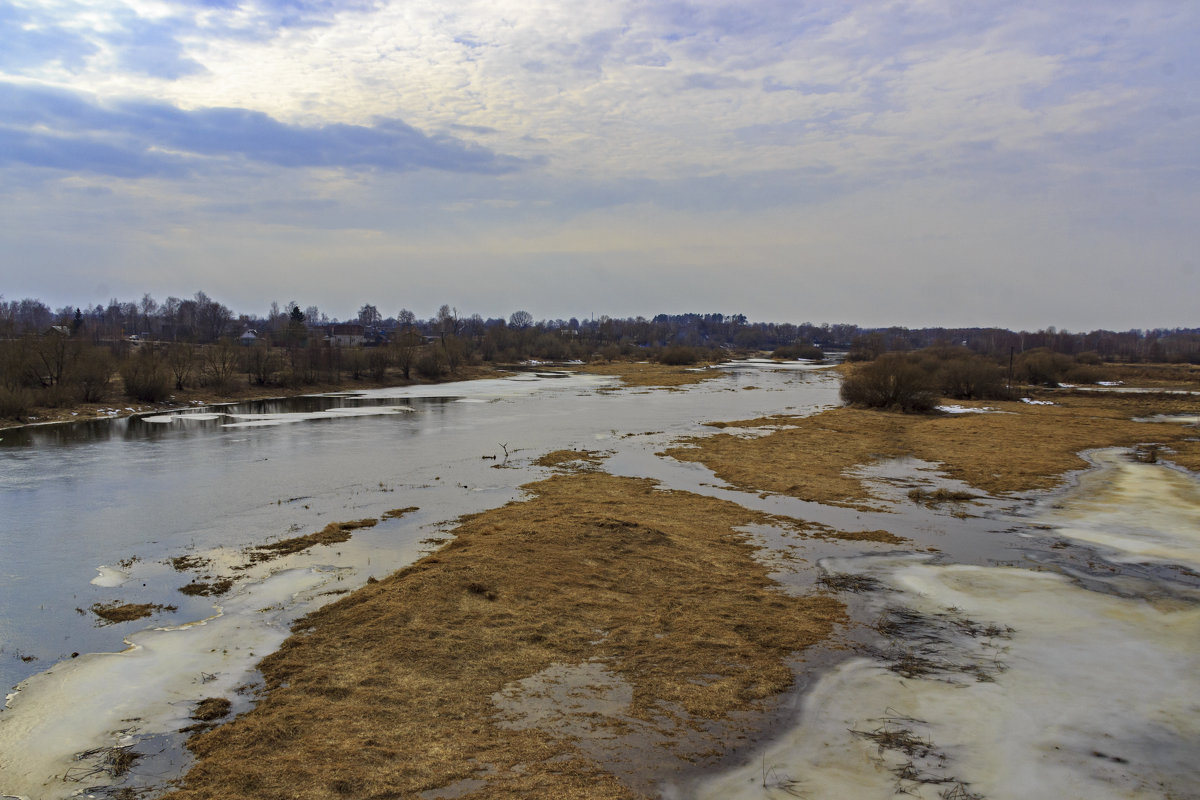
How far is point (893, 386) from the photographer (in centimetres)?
3988

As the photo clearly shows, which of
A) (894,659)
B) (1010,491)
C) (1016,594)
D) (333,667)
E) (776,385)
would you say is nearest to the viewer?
(333,667)

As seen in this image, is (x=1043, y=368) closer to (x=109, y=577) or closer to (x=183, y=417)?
(x=183, y=417)

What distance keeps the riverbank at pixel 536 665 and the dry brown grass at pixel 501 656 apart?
2cm

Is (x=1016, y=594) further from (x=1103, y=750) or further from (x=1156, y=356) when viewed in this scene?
(x=1156, y=356)

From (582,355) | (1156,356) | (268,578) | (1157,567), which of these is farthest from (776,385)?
(1156,356)

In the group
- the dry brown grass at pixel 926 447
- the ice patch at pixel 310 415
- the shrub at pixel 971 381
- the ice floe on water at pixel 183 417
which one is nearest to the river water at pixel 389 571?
the dry brown grass at pixel 926 447

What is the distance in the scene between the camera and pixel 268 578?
11.1 m

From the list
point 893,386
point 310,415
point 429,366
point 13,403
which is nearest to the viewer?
point 13,403

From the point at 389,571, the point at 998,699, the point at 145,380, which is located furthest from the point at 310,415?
the point at 998,699

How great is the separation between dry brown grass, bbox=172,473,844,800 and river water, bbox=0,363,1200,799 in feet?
1.90

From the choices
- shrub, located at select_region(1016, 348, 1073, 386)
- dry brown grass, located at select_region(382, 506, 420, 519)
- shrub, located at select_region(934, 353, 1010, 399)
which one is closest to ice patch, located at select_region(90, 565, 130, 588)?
dry brown grass, located at select_region(382, 506, 420, 519)

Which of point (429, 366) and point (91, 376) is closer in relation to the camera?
point (91, 376)

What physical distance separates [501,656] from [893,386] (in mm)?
36500

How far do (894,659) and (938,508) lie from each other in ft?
32.3
